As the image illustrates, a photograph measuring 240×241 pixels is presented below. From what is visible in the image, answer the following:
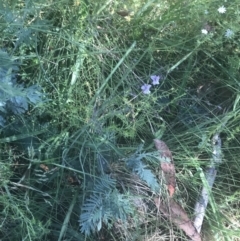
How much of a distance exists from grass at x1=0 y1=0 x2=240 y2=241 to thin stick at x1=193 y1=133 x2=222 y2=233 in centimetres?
2

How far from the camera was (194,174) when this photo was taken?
4.96 ft

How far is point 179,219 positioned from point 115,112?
0.34 meters

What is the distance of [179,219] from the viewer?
1.47m

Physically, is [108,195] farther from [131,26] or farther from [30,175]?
[131,26]

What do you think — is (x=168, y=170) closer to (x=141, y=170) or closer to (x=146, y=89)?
(x=141, y=170)

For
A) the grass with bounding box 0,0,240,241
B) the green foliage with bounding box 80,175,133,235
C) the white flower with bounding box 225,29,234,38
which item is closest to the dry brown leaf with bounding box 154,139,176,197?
the grass with bounding box 0,0,240,241

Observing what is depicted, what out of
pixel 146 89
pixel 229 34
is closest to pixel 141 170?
pixel 146 89

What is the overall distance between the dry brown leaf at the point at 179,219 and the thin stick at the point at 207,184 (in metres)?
0.02

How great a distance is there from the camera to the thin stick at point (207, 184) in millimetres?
1488

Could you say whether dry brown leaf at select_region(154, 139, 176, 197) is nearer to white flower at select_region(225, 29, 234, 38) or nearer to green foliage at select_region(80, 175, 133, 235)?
green foliage at select_region(80, 175, 133, 235)

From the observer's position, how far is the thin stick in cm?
149

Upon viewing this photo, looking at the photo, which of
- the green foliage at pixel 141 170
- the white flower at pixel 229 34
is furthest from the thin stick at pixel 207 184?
the white flower at pixel 229 34

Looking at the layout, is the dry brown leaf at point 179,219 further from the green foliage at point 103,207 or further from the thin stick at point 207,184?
the green foliage at point 103,207

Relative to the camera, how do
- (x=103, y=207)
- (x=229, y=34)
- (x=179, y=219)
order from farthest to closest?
(x=229, y=34), (x=179, y=219), (x=103, y=207)
